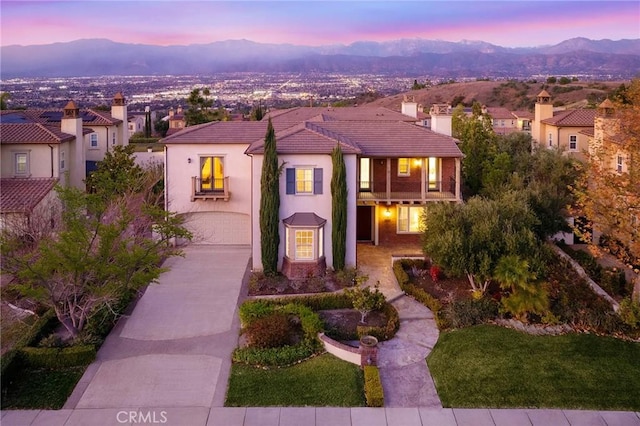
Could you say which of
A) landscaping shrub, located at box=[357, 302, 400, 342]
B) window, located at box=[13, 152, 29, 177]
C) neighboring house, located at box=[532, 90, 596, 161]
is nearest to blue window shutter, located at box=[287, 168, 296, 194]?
landscaping shrub, located at box=[357, 302, 400, 342]

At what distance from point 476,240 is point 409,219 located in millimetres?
8351

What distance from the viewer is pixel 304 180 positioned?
23.5m

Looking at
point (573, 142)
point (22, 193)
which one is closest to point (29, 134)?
point (22, 193)

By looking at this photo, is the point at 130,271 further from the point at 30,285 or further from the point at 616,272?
the point at 616,272

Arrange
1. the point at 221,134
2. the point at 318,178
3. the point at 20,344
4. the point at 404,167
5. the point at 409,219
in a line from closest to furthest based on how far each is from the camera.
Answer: the point at 20,344
the point at 318,178
the point at 404,167
the point at 221,134
the point at 409,219

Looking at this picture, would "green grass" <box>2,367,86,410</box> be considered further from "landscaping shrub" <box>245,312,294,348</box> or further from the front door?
the front door

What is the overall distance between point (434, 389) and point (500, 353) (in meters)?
2.74

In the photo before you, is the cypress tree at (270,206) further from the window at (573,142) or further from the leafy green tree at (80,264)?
the window at (573,142)

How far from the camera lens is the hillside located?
328 ft

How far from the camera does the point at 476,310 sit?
18359 mm

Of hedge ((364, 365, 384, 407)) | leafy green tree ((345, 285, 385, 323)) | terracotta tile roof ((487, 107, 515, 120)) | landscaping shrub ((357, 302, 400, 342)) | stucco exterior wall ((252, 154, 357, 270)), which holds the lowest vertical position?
hedge ((364, 365, 384, 407))

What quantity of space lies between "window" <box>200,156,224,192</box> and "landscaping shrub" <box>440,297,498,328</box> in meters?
13.1

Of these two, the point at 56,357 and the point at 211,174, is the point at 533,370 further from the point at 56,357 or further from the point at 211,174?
the point at 211,174

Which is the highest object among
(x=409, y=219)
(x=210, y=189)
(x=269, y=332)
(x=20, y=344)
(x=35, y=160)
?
(x=35, y=160)
